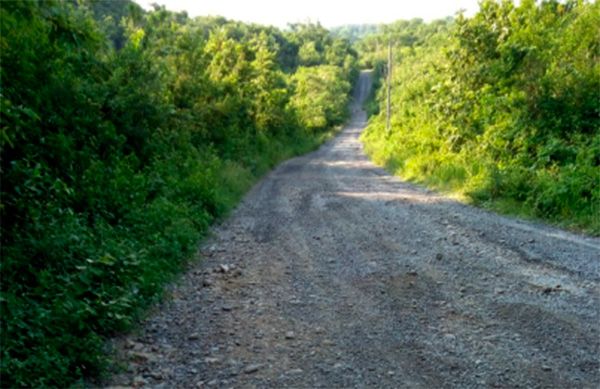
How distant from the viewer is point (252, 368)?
4465mm

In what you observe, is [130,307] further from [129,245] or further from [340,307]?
[340,307]

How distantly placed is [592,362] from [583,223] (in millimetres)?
5903

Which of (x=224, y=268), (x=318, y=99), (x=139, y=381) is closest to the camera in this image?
(x=139, y=381)

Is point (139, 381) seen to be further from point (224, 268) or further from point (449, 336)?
point (224, 268)

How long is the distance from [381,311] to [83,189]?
4.07 m

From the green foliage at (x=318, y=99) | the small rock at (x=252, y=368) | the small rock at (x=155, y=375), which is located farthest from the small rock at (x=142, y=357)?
the green foliage at (x=318, y=99)

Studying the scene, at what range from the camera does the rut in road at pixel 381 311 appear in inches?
171

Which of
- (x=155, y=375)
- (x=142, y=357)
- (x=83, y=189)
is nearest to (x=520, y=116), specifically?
(x=83, y=189)

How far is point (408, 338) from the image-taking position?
495 centimetres

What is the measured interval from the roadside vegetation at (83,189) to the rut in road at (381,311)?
1.56 feet

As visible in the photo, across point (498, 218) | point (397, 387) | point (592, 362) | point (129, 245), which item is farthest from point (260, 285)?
point (498, 218)

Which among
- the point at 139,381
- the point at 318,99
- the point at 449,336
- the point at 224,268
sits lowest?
the point at 318,99

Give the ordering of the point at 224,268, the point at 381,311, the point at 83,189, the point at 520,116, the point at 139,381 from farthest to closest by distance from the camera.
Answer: the point at 520,116 → the point at 224,268 → the point at 83,189 → the point at 381,311 → the point at 139,381

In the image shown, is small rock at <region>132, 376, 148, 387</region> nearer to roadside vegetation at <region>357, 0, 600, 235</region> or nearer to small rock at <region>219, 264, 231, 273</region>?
small rock at <region>219, 264, 231, 273</region>
